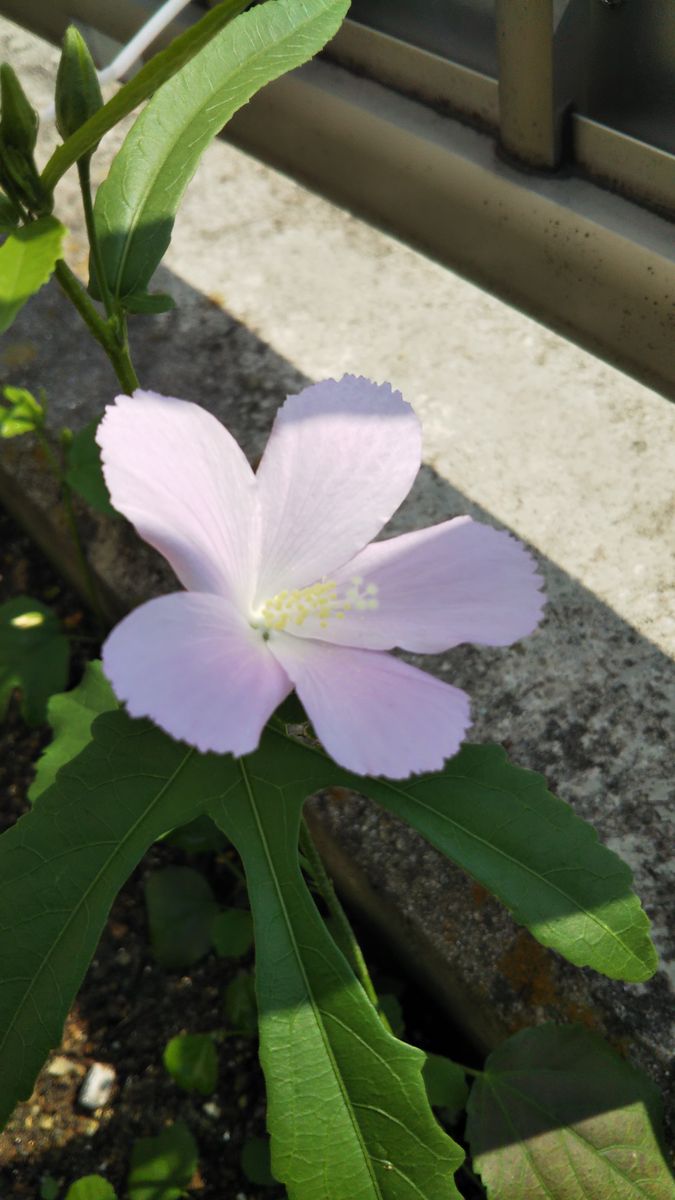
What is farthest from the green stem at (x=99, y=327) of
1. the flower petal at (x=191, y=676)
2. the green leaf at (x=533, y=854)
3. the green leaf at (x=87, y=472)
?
the green leaf at (x=87, y=472)

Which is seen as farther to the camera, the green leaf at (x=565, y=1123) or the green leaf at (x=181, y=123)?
the green leaf at (x=565, y=1123)

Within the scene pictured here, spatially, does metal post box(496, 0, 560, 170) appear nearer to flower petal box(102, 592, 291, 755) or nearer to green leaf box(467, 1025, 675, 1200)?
flower petal box(102, 592, 291, 755)

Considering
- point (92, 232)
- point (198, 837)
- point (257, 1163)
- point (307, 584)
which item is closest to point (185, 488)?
point (307, 584)

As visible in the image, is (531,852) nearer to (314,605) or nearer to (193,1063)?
(314,605)

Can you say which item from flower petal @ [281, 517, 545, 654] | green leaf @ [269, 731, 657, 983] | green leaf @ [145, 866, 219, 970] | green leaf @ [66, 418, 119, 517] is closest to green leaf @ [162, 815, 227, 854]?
green leaf @ [145, 866, 219, 970]

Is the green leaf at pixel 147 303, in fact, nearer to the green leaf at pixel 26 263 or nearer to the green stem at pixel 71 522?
the green leaf at pixel 26 263

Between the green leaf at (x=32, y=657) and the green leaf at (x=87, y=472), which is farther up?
the green leaf at (x=87, y=472)
